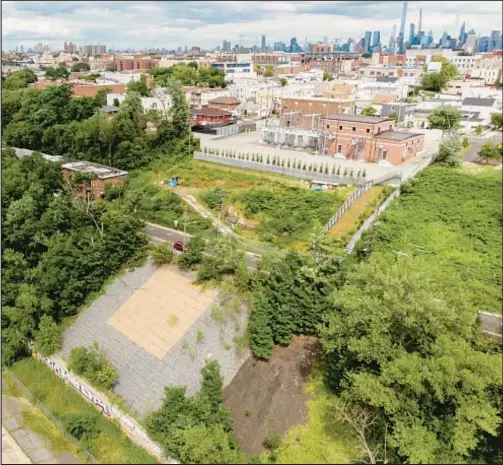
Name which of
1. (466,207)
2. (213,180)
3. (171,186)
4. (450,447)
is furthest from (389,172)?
(450,447)

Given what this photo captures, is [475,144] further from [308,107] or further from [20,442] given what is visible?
[20,442]

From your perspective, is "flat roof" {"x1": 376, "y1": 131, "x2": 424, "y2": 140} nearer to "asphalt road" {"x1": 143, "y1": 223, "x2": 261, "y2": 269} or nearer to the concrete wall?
the concrete wall

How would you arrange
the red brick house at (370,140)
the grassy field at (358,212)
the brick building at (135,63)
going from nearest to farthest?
1. the grassy field at (358,212)
2. the red brick house at (370,140)
3. the brick building at (135,63)

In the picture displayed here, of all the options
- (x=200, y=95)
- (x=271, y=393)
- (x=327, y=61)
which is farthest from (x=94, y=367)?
(x=327, y=61)

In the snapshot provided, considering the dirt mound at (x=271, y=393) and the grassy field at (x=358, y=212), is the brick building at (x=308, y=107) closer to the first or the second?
the grassy field at (x=358, y=212)

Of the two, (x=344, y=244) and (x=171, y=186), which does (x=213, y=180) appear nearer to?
(x=171, y=186)

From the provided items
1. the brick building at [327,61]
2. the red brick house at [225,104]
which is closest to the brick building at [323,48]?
the brick building at [327,61]

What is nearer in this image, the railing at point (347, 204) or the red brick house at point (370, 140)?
the railing at point (347, 204)

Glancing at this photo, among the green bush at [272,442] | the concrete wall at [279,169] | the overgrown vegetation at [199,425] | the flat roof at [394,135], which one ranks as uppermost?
the flat roof at [394,135]
